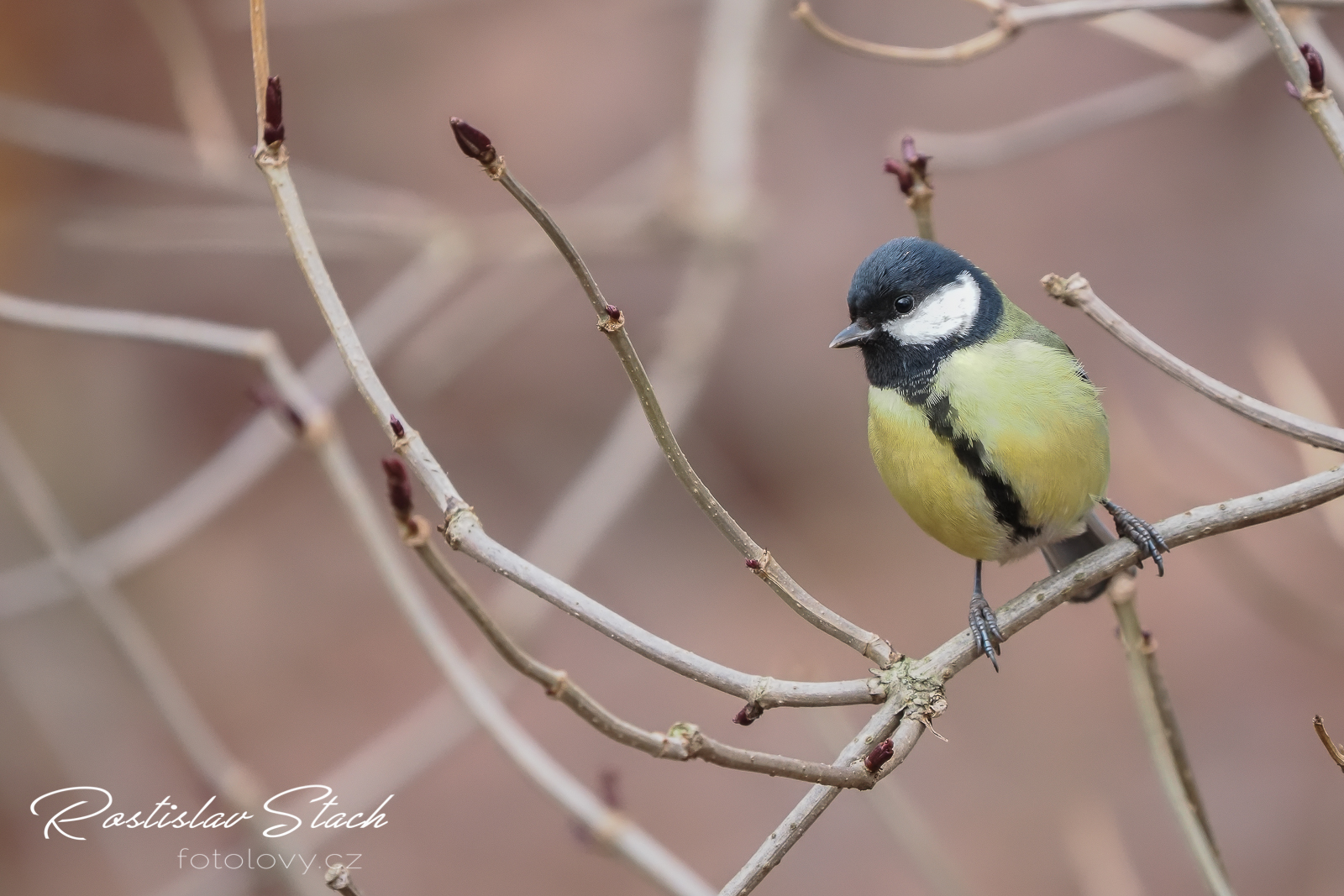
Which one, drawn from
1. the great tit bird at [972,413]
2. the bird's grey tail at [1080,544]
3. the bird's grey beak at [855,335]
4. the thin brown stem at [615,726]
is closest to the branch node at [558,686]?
the thin brown stem at [615,726]

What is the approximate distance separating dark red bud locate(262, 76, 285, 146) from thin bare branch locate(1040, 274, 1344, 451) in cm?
114

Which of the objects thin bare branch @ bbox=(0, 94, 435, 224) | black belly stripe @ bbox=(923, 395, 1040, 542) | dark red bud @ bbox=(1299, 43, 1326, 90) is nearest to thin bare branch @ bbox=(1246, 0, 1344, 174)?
dark red bud @ bbox=(1299, 43, 1326, 90)

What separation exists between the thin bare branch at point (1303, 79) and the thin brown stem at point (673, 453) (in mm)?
1044

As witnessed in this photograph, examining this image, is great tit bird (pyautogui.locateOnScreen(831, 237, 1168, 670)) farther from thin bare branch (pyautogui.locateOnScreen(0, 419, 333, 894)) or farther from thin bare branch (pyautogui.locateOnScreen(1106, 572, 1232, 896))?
thin bare branch (pyautogui.locateOnScreen(0, 419, 333, 894))

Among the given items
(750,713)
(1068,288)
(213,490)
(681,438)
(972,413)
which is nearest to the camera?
(750,713)

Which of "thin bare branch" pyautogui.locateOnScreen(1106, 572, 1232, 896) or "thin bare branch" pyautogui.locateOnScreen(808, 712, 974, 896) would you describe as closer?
"thin bare branch" pyautogui.locateOnScreen(1106, 572, 1232, 896)

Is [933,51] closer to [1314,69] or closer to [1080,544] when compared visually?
[1314,69]

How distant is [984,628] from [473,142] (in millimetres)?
1342

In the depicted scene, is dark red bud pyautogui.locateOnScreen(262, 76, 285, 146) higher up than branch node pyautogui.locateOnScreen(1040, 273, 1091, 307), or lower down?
higher up

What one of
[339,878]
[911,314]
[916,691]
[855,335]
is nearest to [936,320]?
[911,314]

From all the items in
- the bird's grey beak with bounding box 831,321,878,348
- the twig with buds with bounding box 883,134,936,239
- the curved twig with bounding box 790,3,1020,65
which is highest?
the curved twig with bounding box 790,3,1020,65

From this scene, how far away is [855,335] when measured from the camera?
2.49 metres

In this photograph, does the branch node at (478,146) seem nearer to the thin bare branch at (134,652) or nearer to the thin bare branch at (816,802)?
the thin bare branch at (816,802)

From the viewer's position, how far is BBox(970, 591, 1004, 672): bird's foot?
2.03 m
